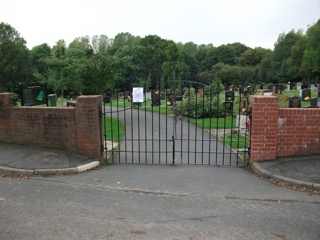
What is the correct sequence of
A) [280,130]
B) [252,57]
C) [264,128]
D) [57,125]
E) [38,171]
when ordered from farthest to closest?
[252,57] → [57,125] → [280,130] → [264,128] → [38,171]

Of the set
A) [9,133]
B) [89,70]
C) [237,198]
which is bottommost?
[237,198]

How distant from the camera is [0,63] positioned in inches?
1800

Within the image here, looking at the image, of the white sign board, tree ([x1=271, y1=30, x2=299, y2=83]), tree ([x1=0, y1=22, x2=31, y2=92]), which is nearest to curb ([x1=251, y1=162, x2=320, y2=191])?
the white sign board

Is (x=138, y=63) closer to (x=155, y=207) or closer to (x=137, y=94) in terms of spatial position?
(x=137, y=94)

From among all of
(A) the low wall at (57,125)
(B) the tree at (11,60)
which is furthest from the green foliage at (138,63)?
(A) the low wall at (57,125)

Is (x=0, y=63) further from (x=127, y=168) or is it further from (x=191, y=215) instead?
(x=191, y=215)

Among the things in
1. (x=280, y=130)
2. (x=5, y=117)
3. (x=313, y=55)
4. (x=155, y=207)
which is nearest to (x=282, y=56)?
(x=313, y=55)

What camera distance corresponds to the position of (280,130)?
6.71m

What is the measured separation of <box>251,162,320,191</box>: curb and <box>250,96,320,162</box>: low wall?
0.29m

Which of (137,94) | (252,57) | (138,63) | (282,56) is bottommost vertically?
(137,94)

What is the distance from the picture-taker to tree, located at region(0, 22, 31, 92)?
46188 mm

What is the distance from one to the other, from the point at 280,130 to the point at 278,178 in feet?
4.24

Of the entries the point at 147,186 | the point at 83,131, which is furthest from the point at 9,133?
the point at 147,186

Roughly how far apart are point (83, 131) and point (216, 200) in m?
3.61
